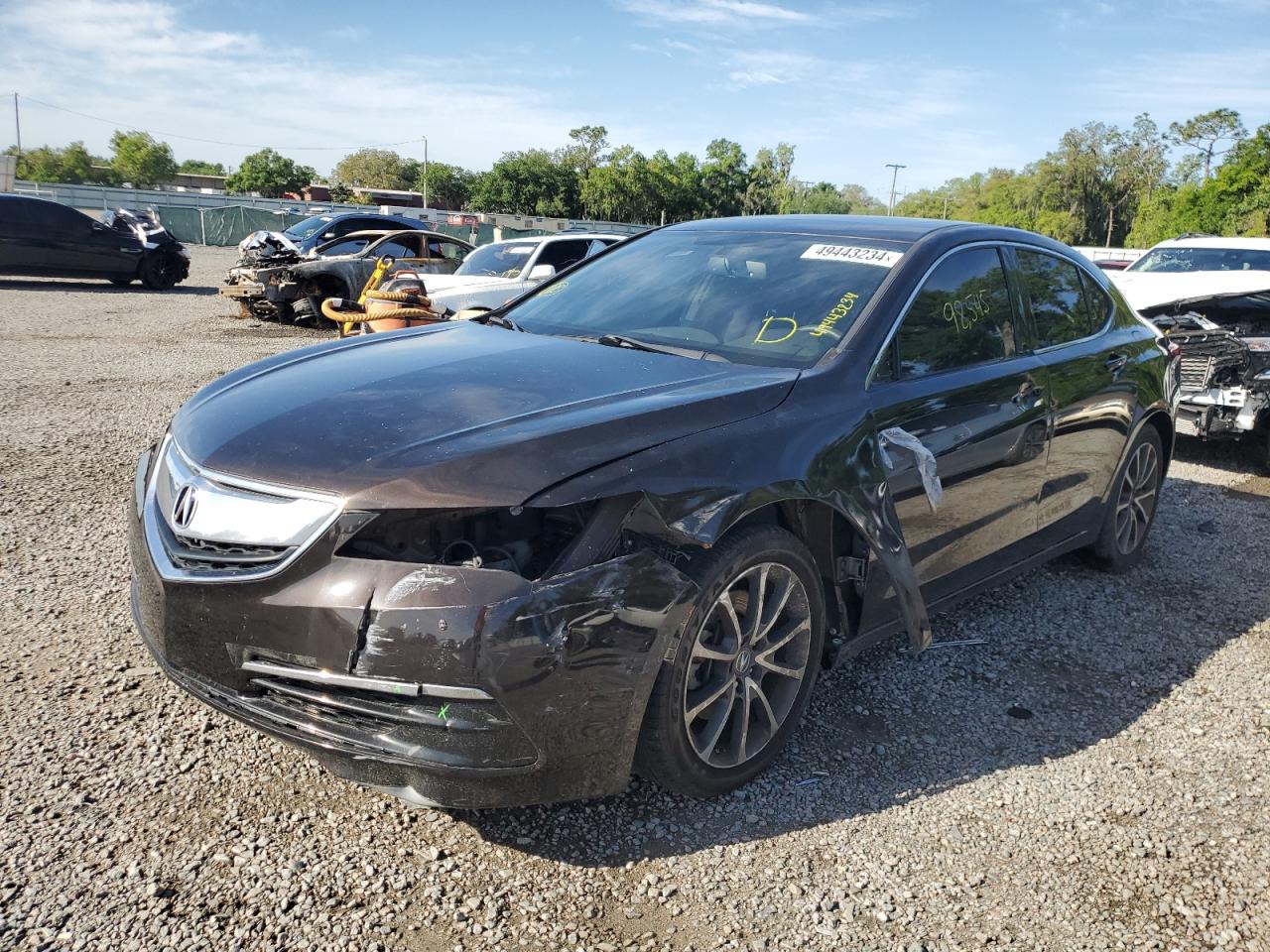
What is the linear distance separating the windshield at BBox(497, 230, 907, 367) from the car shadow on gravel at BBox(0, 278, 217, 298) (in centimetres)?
1662

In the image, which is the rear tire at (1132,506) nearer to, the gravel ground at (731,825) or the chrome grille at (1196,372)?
the gravel ground at (731,825)

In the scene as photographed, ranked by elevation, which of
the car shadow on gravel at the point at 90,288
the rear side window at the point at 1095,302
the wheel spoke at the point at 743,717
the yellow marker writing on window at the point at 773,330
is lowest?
the wheel spoke at the point at 743,717

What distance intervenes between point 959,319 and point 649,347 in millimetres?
1244

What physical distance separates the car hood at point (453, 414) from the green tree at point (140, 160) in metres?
128

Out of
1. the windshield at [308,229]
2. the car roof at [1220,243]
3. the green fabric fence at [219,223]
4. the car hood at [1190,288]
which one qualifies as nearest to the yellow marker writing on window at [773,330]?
the car hood at [1190,288]

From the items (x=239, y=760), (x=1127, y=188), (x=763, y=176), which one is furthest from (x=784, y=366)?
(x=763, y=176)

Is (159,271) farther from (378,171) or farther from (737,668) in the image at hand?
(378,171)

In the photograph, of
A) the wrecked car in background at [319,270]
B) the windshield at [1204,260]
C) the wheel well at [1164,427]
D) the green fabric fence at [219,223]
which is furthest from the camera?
the green fabric fence at [219,223]

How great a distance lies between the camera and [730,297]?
3684mm

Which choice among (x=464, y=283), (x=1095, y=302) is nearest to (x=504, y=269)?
(x=464, y=283)

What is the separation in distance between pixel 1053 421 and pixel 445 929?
3.15m

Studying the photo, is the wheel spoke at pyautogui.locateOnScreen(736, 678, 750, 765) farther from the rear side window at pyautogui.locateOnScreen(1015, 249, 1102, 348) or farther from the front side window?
the front side window

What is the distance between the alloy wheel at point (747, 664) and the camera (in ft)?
8.99

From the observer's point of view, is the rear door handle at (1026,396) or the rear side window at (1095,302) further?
the rear side window at (1095,302)
